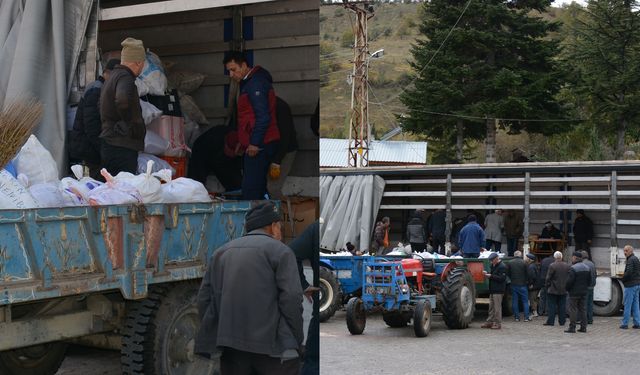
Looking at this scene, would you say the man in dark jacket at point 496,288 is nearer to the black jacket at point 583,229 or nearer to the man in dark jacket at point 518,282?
the man in dark jacket at point 518,282

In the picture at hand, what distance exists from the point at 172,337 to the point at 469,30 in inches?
154

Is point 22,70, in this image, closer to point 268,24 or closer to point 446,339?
point 268,24

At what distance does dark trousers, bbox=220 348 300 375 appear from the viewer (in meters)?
3.83

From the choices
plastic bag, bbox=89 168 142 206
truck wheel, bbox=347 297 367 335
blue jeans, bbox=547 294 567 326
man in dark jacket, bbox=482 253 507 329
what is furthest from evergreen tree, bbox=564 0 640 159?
plastic bag, bbox=89 168 142 206

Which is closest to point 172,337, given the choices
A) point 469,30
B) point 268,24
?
point 268,24

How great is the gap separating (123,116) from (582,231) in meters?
7.36

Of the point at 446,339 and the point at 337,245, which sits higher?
the point at 337,245

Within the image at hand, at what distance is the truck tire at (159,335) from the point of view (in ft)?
17.1

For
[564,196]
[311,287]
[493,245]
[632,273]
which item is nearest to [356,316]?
[493,245]

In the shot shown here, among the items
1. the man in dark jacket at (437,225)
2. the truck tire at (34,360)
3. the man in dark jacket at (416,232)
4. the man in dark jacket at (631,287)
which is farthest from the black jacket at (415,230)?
the man in dark jacket at (631,287)

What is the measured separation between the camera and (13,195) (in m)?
4.54

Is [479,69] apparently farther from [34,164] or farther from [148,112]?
[34,164]

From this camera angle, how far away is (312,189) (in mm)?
6691

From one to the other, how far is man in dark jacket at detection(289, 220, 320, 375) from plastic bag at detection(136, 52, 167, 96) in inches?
99.4
